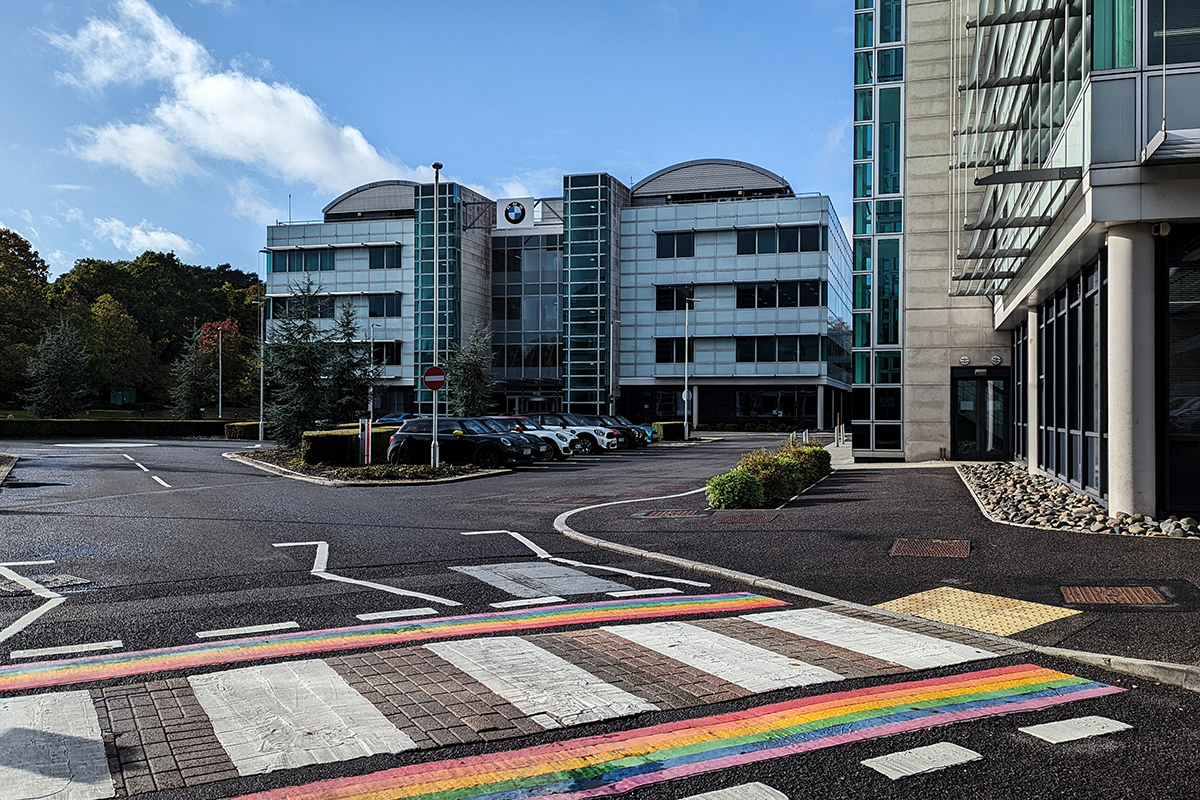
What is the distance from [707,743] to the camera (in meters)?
4.81

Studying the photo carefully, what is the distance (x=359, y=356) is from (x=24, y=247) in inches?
2292

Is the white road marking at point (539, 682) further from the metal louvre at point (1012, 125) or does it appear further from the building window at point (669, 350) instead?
the building window at point (669, 350)

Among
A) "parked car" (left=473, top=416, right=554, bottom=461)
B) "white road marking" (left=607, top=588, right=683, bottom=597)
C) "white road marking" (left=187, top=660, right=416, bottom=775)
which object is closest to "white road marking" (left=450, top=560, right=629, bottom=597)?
"white road marking" (left=607, top=588, right=683, bottom=597)

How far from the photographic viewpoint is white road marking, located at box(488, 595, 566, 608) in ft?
27.3

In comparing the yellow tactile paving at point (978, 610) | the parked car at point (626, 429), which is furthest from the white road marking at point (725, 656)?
the parked car at point (626, 429)

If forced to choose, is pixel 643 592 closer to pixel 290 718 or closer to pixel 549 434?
pixel 290 718

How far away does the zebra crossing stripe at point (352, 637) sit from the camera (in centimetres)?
610

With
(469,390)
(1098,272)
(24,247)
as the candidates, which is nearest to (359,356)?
(469,390)

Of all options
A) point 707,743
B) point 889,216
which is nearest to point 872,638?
point 707,743

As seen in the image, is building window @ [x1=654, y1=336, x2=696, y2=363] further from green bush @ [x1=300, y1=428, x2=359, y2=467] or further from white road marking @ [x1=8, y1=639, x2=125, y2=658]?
white road marking @ [x1=8, y1=639, x2=125, y2=658]

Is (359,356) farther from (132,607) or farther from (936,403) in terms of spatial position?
(132,607)

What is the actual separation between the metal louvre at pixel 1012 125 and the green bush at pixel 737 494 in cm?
586

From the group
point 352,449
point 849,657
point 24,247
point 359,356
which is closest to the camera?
point 849,657

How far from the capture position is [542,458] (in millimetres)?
33688
